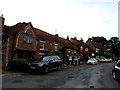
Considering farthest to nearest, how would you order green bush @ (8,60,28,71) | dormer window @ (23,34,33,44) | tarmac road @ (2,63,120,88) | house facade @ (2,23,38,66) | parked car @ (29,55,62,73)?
dormer window @ (23,34,33,44) < house facade @ (2,23,38,66) < green bush @ (8,60,28,71) < parked car @ (29,55,62,73) < tarmac road @ (2,63,120,88)

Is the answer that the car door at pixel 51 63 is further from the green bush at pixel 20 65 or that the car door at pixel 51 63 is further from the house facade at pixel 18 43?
the house facade at pixel 18 43

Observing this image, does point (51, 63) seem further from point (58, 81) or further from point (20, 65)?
point (58, 81)

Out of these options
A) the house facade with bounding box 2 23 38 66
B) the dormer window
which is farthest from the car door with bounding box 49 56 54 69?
the dormer window

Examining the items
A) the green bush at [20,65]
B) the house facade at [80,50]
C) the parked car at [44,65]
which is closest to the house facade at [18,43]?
the green bush at [20,65]

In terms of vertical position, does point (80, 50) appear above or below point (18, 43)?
below

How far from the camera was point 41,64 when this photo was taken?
1823 centimetres

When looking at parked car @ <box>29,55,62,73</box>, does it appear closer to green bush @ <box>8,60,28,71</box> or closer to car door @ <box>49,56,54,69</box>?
car door @ <box>49,56,54,69</box>

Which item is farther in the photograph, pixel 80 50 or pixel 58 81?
pixel 80 50

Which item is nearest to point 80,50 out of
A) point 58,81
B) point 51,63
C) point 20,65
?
point 51,63

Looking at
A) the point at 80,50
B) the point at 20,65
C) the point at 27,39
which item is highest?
the point at 27,39

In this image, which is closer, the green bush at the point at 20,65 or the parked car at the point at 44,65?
the parked car at the point at 44,65

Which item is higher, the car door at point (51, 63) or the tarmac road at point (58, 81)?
the car door at point (51, 63)

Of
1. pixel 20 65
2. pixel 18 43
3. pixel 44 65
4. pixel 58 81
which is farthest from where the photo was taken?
pixel 18 43

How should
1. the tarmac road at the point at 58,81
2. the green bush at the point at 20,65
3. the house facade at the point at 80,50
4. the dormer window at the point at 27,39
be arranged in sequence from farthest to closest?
1. the house facade at the point at 80,50
2. the dormer window at the point at 27,39
3. the green bush at the point at 20,65
4. the tarmac road at the point at 58,81
